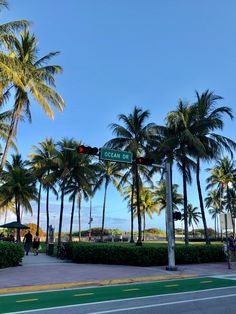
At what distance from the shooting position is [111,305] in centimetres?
933

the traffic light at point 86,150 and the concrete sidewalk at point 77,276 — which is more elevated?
the traffic light at point 86,150

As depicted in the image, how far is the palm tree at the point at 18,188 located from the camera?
46062mm

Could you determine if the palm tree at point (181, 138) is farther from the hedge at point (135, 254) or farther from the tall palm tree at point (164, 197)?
the tall palm tree at point (164, 197)

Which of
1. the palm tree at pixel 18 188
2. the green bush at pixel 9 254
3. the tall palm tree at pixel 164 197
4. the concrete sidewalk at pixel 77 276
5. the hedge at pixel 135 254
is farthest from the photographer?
the tall palm tree at pixel 164 197

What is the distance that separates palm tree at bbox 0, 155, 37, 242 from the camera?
46.1 metres

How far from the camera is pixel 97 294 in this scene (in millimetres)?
11305

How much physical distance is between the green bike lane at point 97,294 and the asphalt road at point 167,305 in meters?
0.61

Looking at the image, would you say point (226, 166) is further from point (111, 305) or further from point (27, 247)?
point (111, 305)

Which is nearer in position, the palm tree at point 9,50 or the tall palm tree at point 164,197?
the palm tree at point 9,50

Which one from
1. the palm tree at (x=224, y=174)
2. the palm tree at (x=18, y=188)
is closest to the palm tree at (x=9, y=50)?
the palm tree at (x=18, y=188)

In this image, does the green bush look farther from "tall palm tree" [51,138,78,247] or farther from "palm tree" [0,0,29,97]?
"tall palm tree" [51,138,78,247]

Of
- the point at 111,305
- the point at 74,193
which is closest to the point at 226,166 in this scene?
the point at 74,193

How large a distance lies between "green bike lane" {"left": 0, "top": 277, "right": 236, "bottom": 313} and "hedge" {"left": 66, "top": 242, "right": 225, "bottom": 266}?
540 centimetres

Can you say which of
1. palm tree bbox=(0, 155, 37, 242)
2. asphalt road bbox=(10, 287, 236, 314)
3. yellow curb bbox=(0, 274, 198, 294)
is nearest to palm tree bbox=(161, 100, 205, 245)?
yellow curb bbox=(0, 274, 198, 294)
